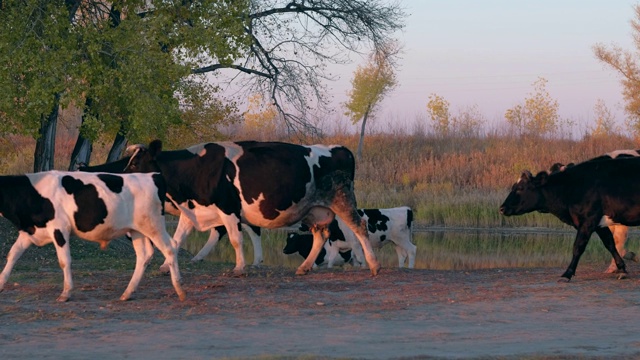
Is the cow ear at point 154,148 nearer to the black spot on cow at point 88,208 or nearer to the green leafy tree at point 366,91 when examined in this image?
the black spot on cow at point 88,208

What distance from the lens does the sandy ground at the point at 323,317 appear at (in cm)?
989

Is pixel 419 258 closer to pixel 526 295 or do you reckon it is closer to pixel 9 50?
pixel 9 50

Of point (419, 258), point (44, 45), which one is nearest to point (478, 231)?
point (419, 258)

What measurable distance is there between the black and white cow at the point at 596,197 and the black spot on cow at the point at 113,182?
679 cm

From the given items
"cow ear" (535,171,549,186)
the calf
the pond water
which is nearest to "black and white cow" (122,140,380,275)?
"cow ear" (535,171,549,186)

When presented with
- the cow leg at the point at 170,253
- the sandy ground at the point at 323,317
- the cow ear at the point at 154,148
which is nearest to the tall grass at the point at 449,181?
the cow ear at the point at 154,148

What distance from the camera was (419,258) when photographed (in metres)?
28.1

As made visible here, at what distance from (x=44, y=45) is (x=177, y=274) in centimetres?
947

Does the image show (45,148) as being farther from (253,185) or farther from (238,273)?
(238,273)

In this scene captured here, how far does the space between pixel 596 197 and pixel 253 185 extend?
533 cm

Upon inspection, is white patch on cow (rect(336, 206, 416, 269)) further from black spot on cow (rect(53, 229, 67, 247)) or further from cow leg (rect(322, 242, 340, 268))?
black spot on cow (rect(53, 229, 67, 247))

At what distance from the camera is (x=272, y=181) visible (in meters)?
16.5

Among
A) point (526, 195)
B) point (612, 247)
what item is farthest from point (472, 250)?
point (612, 247)

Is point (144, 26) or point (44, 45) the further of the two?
point (144, 26)
